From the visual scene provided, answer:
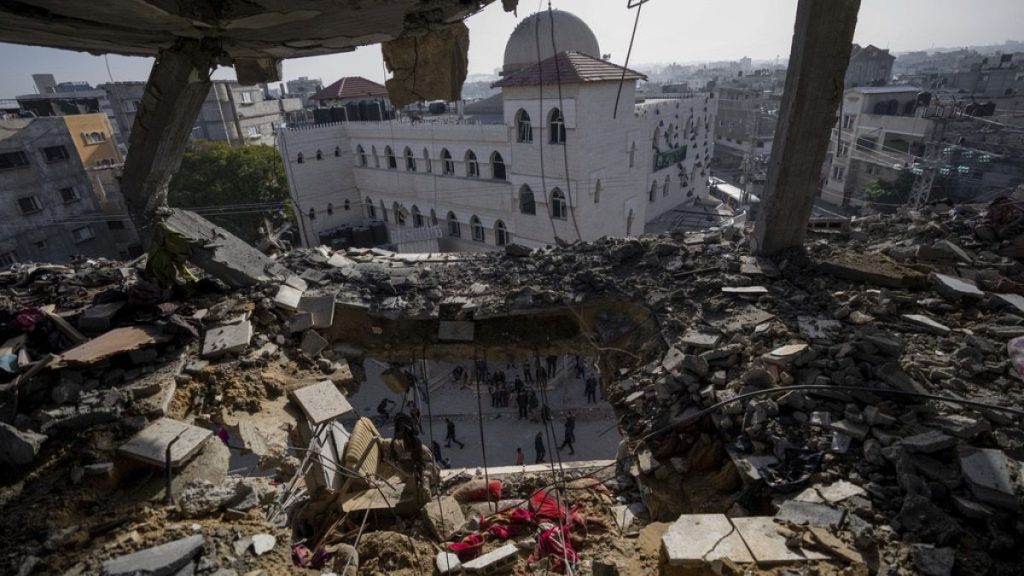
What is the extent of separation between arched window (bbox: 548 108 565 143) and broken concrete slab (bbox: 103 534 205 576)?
14839 millimetres

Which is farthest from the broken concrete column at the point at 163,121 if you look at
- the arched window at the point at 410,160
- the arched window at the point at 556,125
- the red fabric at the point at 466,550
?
the arched window at the point at 410,160

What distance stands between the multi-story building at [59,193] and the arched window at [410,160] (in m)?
10.5

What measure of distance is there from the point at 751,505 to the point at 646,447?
1.16 metres

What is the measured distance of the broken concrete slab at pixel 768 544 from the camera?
2982mm

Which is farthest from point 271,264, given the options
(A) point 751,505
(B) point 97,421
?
(A) point 751,505

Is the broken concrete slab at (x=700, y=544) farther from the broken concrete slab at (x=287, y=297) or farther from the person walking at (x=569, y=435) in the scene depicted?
the person walking at (x=569, y=435)

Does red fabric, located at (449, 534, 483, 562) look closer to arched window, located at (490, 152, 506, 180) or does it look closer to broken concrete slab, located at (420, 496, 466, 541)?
broken concrete slab, located at (420, 496, 466, 541)

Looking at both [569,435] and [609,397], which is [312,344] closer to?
[609,397]

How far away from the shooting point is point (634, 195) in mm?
19312

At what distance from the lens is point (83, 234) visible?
19781 millimetres

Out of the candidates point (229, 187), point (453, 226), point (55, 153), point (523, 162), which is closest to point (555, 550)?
point (523, 162)

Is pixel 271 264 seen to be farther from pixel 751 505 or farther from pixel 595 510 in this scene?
pixel 751 505

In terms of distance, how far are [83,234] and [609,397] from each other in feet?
77.6

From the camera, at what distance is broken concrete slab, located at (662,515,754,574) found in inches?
119
